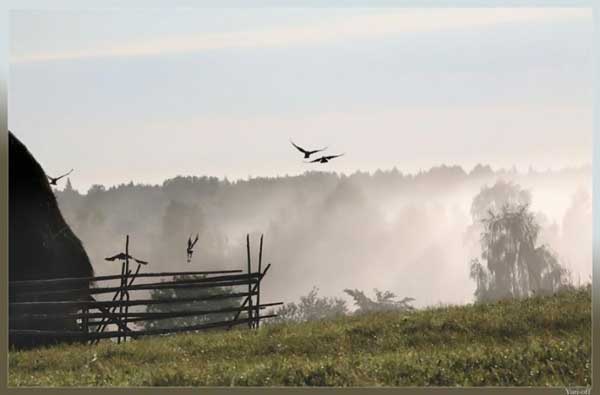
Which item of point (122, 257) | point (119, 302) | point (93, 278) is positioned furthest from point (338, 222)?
point (93, 278)

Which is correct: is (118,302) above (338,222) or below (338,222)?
below


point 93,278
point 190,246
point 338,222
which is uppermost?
point 338,222

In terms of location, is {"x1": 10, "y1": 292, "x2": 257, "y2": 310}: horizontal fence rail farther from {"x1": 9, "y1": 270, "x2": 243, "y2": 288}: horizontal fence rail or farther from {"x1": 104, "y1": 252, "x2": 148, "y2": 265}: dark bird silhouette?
{"x1": 104, "y1": 252, "x2": 148, "y2": 265}: dark bird silhouette

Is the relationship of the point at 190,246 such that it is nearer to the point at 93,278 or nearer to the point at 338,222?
the point at 93,278

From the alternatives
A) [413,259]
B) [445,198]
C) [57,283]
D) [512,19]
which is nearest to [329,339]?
[413,259]

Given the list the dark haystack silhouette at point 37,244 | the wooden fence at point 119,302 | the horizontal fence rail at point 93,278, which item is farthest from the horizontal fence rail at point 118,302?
the horizontal fence rail at point 93,278

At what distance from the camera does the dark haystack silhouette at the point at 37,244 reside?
17.5 meters

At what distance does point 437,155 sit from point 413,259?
1.69 metres

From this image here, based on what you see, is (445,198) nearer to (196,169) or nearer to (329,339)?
(329,339)

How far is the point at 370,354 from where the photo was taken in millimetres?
16719

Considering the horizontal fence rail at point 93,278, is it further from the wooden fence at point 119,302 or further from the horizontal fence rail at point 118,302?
the horizontal fence rail at point 118,302

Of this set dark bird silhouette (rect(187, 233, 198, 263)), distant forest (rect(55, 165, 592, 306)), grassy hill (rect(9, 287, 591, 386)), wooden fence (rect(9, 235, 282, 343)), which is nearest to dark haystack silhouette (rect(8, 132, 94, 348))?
wooden fence (rect(9, 235, 282, 343))

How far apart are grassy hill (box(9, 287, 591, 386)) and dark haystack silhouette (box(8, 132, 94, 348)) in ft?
2.93

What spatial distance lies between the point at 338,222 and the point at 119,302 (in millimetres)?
4077
